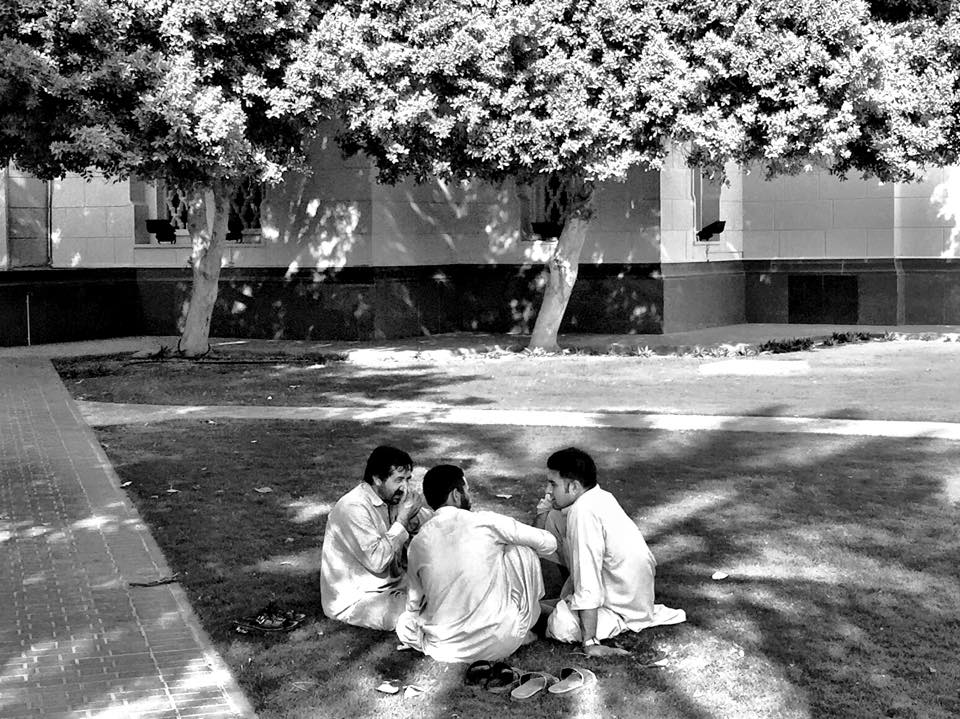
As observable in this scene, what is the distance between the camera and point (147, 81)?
50.9 ft

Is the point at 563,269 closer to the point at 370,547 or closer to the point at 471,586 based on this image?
the point at 370,547

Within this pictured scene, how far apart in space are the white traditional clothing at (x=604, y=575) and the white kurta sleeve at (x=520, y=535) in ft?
0.46

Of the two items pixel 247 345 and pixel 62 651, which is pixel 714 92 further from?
pixel 62 651

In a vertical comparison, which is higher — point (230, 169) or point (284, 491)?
point (230, 169)

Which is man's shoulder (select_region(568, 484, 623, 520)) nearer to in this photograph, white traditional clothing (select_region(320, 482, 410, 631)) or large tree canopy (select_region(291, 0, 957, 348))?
white traditional clothing (select_region(320, 482, 410, 631))

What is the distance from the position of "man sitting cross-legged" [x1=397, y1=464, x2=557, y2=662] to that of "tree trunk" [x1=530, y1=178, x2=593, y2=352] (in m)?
13.1

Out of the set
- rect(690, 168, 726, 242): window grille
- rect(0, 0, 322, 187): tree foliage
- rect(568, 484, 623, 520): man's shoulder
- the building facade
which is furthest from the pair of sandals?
rect(690, 168, 726, 242): window grille

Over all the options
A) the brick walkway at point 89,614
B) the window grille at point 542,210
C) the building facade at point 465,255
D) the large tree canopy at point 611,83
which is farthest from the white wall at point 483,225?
the brick walkway at point 89,614

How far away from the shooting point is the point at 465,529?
637 cm

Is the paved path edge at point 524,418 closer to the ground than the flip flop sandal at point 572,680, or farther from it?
farther from it

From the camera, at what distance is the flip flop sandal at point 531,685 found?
18.7 ft

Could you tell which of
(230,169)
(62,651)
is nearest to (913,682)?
(62,651)

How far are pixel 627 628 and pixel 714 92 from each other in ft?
39.9

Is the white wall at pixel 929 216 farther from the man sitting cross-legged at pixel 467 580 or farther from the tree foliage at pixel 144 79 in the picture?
the man sitting cross-legged at pixel 467 580
